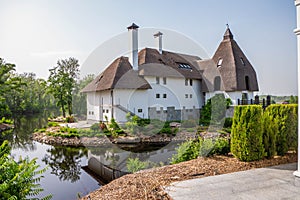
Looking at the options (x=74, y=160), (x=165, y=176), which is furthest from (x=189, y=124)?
(x=165, y=176)

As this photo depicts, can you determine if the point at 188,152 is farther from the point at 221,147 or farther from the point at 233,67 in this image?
the point at 233,67

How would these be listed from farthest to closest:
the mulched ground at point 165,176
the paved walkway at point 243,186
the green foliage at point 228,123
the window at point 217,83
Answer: the window at point 217,83, the green foliage at point 228,123, the mulched ground at point 165,176, the paved walkway at point 243,186

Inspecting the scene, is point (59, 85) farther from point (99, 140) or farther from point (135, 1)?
point (135, 1)

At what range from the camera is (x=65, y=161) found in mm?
9617

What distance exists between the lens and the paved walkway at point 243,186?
10.5 ft

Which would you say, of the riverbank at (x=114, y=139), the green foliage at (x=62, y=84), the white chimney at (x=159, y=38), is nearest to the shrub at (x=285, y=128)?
the riverbank at (x=114, y=139)

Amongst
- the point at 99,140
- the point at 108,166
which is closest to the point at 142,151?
the point at 108,166

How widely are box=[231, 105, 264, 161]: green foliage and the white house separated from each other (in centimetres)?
1219

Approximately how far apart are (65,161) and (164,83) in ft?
38.1

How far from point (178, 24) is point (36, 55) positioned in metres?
8.58

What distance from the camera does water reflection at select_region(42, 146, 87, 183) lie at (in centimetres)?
784

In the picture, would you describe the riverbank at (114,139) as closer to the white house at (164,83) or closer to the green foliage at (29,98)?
the white house at (164,83)

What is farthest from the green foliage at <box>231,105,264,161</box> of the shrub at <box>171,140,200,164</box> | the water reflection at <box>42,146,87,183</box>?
the water reflection at <box>42,146,87,183</box>

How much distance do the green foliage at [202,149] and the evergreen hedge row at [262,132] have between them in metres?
0.56
